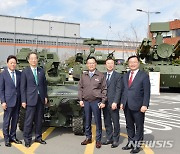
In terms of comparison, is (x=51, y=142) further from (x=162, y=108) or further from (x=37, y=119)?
(x=162, y=108)

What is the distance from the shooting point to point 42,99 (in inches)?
263

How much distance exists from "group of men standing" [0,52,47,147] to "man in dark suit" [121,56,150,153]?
168 centimetres

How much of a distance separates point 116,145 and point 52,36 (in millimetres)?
59319

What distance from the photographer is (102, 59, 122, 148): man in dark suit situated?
6418 mm

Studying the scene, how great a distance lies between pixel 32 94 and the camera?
655 centimetres

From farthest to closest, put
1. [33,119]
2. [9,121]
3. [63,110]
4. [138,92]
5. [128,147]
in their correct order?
1. [63,110]
2. [33,119]
3. [9,121]
4. [128,147]
5. [138,92]

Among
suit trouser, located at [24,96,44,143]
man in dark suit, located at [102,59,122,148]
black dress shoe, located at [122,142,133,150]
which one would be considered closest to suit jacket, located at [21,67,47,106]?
suit trouser, located at [24,96,44,143]

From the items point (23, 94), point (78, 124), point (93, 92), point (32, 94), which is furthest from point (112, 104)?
point (23, 94)

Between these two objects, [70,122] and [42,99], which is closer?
[42,99]

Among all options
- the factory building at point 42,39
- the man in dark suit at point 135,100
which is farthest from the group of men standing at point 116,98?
the factory building at point 42,39

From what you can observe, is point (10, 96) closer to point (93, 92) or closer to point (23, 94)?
point (23, 94)

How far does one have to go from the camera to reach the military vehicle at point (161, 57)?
18.7 m

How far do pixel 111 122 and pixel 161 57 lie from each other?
14275mm

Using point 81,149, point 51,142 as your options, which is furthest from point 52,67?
point 81,149
